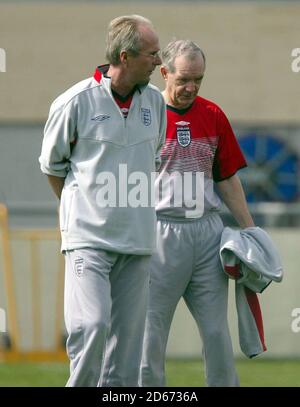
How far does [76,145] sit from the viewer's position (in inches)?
229

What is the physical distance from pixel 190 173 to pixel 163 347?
1.00 metres

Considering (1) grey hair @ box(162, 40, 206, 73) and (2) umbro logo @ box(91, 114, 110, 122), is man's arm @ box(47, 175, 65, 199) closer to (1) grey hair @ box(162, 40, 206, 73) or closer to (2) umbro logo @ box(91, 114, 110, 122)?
(2) umbro logo @ box(91, 114, 110, 122)

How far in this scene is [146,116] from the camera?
5.95m

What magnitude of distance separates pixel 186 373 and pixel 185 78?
4.20 metres

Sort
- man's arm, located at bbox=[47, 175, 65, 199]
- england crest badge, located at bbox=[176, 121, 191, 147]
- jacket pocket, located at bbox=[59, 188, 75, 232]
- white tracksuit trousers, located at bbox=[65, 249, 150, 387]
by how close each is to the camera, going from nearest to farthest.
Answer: white tracksuit trousers, located at bbox=[65, 249, 150, 387], jacket pocket, located at bbox=[59, 188, 75, 232], man's arm, located at bbox=[47, 175, 65, 199], england crest badge, located at bbox=[176, 121, 191, 147]

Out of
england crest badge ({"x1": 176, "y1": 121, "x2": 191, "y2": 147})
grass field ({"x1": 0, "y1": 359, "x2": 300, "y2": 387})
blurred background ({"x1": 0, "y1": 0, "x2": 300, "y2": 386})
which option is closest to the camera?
england crest badge ({"x1": 176, "y1": 121, "x2": 191, "y2": 147})

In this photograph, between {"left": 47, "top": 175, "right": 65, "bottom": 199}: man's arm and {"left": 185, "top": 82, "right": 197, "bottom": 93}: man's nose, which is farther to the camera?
{"left": 185, "top": 82, "right": 197, "bottom": 93}: man's nose

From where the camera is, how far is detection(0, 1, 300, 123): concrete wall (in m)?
17.9

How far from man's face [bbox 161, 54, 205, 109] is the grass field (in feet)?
9.94

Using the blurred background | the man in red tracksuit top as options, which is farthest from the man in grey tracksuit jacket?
the blurred background

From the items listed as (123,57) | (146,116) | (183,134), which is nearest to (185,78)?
(183,134)

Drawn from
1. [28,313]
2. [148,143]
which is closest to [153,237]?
[148,143]
